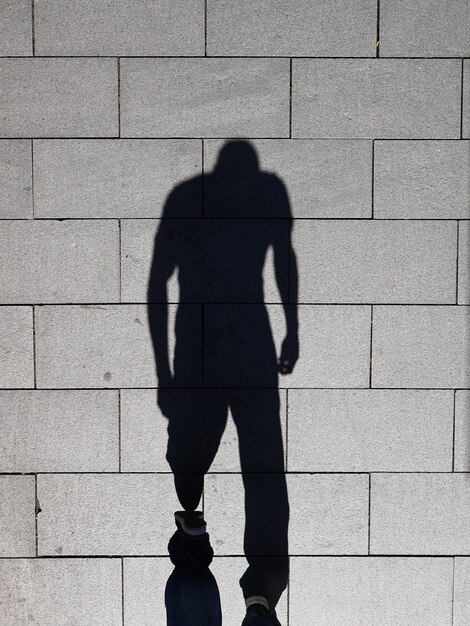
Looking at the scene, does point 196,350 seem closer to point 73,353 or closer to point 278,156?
point 73,353

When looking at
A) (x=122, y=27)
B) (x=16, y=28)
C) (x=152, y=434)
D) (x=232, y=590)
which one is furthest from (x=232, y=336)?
(x=16, y=28)

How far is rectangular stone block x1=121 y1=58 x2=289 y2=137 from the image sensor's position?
4.41m

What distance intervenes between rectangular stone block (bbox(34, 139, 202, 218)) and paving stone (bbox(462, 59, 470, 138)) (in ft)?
7.25

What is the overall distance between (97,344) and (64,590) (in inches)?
83.3

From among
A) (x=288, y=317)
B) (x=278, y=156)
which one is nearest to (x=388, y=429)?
(x=288, y=317)

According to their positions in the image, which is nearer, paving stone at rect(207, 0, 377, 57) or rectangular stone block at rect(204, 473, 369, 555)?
paving stone at rect(207, 0, 377, 57)

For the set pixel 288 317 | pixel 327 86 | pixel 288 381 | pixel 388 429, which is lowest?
pixel 388 429

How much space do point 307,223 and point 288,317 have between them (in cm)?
80

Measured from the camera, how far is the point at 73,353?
177 inches

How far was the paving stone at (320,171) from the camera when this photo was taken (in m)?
4.43

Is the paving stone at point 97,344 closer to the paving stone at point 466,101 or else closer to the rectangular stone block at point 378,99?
the rectangular stone block at point 378,99

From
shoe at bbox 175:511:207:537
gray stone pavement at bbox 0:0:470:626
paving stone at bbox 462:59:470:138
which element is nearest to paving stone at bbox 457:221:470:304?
gray stone pavement at bbox 0:0:470:626

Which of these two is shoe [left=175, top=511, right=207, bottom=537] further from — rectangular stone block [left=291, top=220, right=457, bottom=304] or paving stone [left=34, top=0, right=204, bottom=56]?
paving stone [left=34, top=0, right=204, bottom=56]

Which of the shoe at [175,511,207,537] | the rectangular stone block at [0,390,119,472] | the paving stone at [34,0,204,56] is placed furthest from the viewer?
the rectangular stone block at [0,390,119,472]
